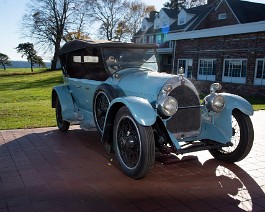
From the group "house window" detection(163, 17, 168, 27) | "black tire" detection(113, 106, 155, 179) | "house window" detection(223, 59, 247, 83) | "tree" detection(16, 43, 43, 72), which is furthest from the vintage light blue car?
"tree" detection(16, 43, 43, 72)

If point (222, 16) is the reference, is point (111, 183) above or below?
below

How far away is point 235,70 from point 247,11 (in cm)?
1016

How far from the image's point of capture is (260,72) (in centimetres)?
1784

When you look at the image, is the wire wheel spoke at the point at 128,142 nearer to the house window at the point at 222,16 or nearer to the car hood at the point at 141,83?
the car hood at the point at 141,83

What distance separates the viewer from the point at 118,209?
3271 mm

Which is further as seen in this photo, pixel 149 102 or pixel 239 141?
pixel 239 141

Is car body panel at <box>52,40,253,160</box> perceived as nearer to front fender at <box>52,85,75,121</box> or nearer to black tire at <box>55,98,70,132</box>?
front fender at <box>52,85,75,121</box>

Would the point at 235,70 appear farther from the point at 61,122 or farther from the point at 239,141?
the point at 239,141

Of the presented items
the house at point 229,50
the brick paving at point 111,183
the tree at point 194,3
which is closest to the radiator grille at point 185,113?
the brick paving at point 111,183

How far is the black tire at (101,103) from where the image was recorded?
492 centimetres

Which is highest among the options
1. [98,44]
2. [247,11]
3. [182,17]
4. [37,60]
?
[182,17]

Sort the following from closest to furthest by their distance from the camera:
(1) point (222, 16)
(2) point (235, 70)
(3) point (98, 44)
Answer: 1. (3) point (98, 44)
2. (2) point (235, 70)
3. (1) point (222, 16)

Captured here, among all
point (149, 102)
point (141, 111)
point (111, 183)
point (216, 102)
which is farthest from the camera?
point (216, 102)

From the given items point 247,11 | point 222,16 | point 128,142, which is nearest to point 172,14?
point 222,16
